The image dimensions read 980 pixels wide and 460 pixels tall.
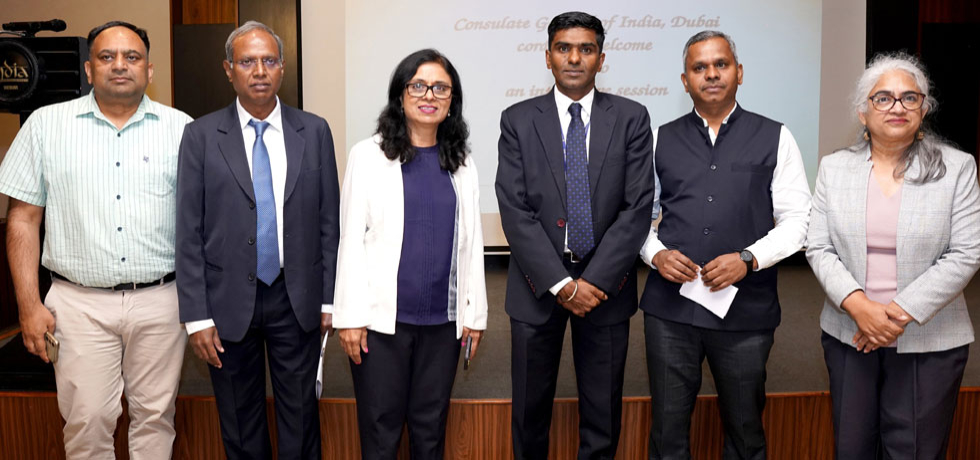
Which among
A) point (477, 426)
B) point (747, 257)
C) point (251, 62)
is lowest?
point (477, 426)

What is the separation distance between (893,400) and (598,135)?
3.88 ft

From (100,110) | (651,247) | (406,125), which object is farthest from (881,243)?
(100,110)

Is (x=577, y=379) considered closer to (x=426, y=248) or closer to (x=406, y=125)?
(x=426, y=248)

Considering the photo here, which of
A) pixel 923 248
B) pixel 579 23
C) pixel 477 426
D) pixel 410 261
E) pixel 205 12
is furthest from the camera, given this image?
pixel 205 12

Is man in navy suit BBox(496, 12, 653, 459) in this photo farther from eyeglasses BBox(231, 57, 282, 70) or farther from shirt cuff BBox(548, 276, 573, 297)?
eyeglasses BBox(231, 57, 282, 70)

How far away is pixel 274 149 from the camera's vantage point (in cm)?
221

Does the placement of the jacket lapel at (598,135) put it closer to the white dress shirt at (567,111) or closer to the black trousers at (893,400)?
the white dress shirt at (567,111)

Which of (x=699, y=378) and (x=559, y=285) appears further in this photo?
(x=699, y=378)

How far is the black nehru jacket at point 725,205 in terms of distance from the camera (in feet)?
7.37

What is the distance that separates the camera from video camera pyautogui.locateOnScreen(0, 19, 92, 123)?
2857 mm

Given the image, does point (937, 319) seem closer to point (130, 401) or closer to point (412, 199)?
point (412, 199)

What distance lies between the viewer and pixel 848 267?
6.95ft

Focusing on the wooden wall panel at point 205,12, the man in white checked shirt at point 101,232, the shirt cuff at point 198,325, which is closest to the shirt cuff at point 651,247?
the shirt cuff at point 198,325

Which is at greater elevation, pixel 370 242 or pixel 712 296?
pixel 370 242
